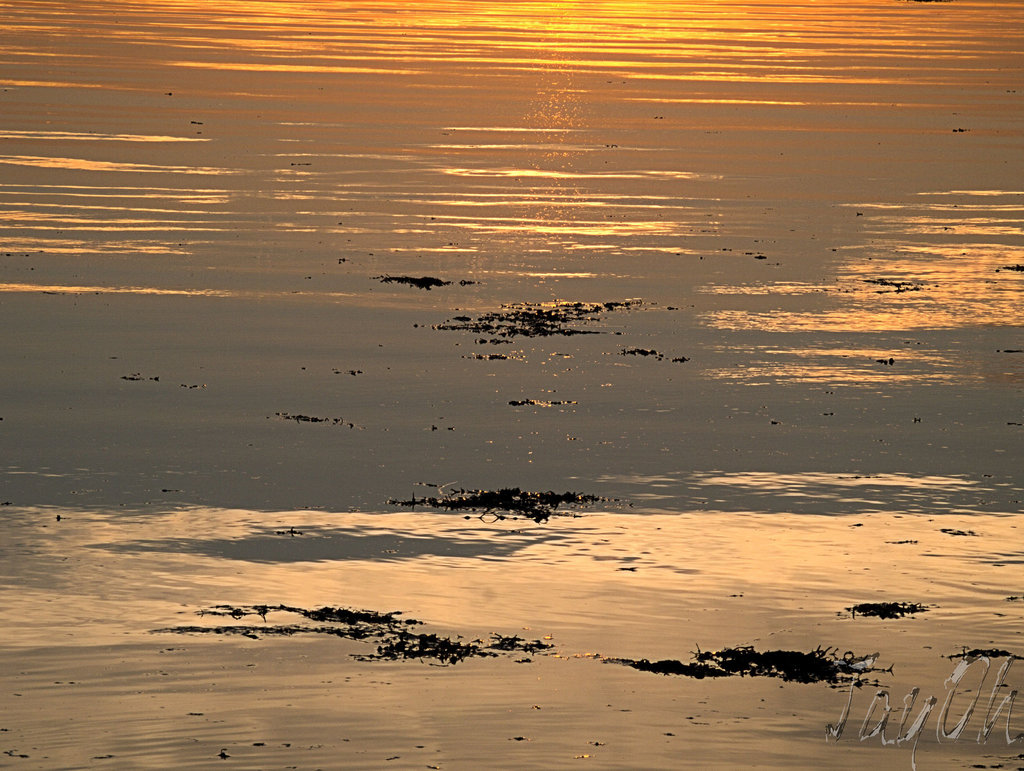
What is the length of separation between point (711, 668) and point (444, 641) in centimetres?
154

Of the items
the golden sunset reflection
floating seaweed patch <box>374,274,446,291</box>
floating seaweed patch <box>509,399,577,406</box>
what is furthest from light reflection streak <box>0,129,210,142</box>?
floating seaweed patch <box>509,399,577,406</box>

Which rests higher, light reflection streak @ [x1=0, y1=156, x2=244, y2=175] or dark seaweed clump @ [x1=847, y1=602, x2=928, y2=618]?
light reflection streak @ [x1=0, y1=156, x2=244, y2=175]

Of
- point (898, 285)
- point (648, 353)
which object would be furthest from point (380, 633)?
point (898, 285)

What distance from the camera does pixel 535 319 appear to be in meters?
21.5

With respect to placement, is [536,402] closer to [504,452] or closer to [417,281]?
[504,452]

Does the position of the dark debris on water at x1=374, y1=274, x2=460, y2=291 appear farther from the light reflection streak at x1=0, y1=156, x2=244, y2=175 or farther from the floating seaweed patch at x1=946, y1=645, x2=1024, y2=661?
the floating seaweed patch at x1=946, y1=645, x2=1024, y2=661

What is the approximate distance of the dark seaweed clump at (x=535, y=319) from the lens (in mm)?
20906

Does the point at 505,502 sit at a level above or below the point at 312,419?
below

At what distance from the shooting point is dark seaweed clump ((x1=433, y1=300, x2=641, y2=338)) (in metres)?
20.9

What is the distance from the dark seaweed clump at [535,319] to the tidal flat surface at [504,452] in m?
0.10

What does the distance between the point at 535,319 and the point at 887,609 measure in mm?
10248

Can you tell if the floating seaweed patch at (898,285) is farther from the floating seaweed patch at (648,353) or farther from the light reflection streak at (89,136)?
the light reflection streak at (89,136)

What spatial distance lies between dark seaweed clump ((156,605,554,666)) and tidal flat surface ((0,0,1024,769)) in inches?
1.1

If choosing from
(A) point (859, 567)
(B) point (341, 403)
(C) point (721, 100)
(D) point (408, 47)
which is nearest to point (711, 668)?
(A) point (859, 567)
